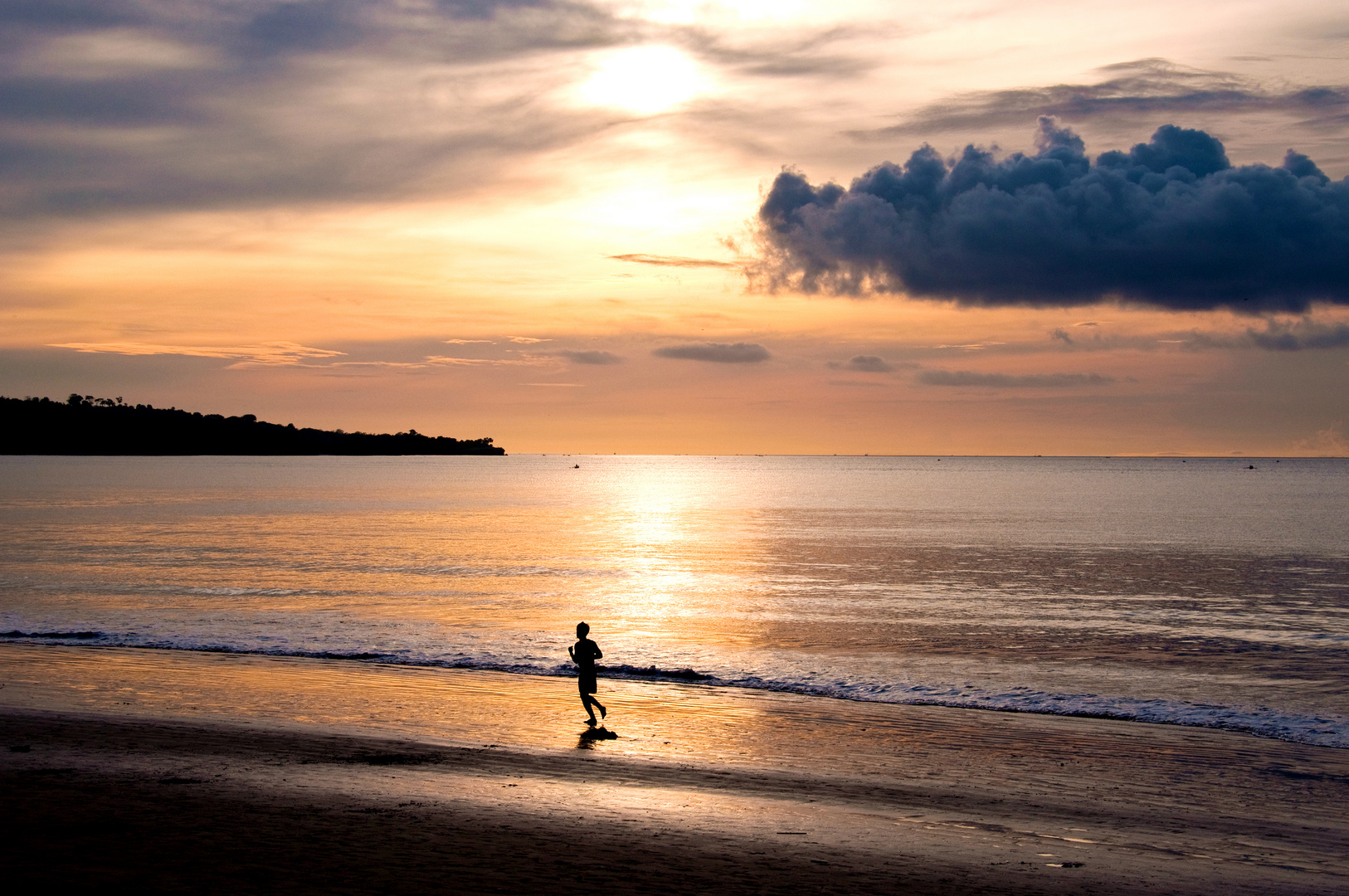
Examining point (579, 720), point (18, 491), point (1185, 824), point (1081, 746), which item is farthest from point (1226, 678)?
point (18, 491)

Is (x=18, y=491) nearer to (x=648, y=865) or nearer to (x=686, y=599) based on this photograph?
(x=686, y=599)

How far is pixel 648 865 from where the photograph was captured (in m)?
10.4

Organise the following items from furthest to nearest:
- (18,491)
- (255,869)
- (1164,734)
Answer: (18,491), (1164,734), (255,869)

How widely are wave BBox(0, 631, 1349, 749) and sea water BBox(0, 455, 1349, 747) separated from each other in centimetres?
10

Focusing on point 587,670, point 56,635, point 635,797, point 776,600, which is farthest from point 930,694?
point 56,635

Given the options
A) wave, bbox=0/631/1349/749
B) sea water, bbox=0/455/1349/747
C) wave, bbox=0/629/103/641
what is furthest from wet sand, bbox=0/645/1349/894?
wave, bbox=0/629/103/641

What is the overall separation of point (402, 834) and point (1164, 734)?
1425 centimetres

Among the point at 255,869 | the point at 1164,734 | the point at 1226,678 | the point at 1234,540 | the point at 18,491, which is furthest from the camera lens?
the point at 18,491

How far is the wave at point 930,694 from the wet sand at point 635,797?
982mm

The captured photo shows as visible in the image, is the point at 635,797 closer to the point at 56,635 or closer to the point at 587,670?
the point at 587,670

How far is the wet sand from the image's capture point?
1030 cm

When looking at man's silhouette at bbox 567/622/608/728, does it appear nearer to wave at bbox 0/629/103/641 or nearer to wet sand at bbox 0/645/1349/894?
wet sand at bbox 0/645/1349/894

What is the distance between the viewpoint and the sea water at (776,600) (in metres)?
23.9

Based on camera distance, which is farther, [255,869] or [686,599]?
[686,599]
